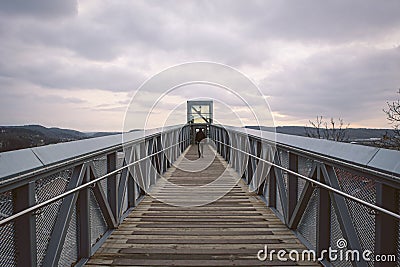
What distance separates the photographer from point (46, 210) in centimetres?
206

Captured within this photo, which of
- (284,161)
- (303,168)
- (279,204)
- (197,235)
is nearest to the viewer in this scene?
(303,168)

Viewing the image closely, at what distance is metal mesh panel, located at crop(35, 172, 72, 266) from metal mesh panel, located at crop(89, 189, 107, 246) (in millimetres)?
793

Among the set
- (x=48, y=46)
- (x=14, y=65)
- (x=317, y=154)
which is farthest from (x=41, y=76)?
(x=317, y=154)

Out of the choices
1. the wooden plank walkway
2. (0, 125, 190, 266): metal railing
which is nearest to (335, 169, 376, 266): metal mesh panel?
the wooden plank walkway

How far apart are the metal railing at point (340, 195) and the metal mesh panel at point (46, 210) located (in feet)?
5.18

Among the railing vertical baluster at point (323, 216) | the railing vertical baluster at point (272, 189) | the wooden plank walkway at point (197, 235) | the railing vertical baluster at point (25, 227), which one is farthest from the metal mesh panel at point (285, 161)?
the railing vertical baluster at point (25, 227)

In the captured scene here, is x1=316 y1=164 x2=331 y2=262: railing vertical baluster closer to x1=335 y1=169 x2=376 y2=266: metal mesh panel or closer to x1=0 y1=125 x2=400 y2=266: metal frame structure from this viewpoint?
x1=0 y1=125 x2=400 y2=266: metal frame structure

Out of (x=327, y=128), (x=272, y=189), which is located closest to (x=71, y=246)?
(x=272, y=189)

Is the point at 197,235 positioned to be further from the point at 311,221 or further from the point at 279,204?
the point at 279,204

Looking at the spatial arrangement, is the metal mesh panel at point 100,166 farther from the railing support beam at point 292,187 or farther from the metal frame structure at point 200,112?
the metal frame structure at point 200,112

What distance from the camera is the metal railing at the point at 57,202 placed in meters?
1.67

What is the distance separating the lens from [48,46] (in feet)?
25.2

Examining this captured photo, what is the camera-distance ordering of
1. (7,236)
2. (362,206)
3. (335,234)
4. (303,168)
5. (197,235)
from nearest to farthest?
(7,236)
(362,206)
(335,234)
(303,168)
(197,235)

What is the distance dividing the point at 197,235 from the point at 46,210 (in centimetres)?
170
